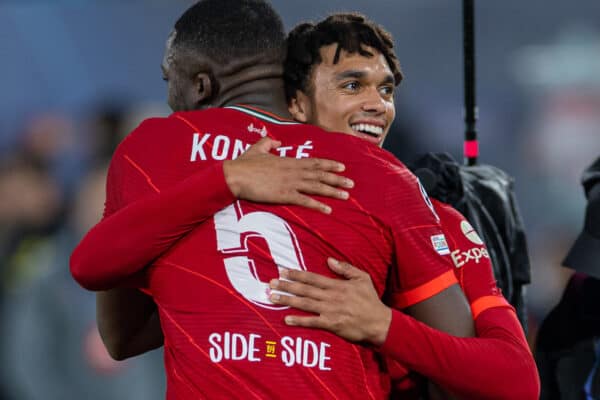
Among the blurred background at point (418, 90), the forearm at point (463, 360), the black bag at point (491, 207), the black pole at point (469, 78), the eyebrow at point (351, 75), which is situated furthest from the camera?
the blurred background at point (418, 90)

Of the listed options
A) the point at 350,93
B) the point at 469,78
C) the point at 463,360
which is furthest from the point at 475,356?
the point at 469,78

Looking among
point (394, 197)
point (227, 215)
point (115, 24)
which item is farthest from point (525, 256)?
point (115, 24)

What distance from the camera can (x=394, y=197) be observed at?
191 centimetres

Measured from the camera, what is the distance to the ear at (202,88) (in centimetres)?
212

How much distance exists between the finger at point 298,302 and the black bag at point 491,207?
57 cm

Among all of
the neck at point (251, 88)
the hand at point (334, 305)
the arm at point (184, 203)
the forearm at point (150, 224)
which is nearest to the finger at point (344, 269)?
the hand at point (334, 305)

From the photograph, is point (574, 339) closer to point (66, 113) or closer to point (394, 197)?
point (394, 197)

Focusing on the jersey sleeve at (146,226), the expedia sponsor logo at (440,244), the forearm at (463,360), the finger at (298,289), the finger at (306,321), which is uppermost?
the jersey sleeve at (146,226)

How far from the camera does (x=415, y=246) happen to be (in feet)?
6.25

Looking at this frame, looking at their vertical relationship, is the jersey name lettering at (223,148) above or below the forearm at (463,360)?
above

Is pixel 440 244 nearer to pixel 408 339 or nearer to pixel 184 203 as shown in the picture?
pixel 408 339

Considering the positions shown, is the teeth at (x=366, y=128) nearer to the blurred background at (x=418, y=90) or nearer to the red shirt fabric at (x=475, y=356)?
the red shirt fabric at (x=475, y=356)

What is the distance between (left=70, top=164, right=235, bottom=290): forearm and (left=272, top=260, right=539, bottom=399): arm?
20 cm

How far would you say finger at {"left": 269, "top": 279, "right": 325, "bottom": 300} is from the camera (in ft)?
6.11
